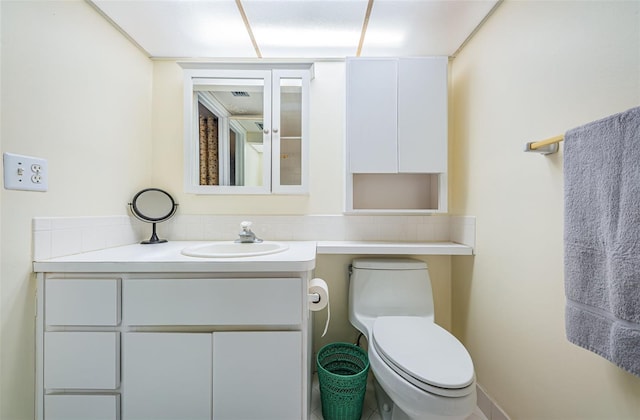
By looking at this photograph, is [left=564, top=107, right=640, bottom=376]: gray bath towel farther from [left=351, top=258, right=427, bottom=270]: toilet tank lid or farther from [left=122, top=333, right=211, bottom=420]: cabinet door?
[left=122, top=333, right=211, bottom=420]: cabinet door

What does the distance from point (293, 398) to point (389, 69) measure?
1535 millimetres

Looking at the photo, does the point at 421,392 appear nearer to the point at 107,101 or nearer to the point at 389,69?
the point at 389,69

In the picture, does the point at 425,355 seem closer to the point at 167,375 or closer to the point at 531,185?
the point at 531,185

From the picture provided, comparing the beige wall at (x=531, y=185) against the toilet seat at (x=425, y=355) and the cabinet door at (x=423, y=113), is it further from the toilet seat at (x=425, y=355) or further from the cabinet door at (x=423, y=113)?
the toilet seat at (x=425, y=355)

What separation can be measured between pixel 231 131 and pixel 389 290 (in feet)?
4.04

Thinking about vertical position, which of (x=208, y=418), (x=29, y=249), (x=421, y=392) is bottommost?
(x=208, y=418)

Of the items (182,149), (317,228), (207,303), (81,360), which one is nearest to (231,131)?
(182,149)

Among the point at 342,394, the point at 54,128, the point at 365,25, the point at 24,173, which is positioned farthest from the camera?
the point at 365,25

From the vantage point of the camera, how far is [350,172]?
4.38ft

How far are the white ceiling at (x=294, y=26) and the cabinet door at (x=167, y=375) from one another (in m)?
1.36

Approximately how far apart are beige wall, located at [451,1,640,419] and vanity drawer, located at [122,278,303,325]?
0.88 m

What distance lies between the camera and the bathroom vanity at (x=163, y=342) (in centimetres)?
86

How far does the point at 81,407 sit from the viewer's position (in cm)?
87

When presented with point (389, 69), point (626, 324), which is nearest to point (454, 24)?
point (389, 69)
